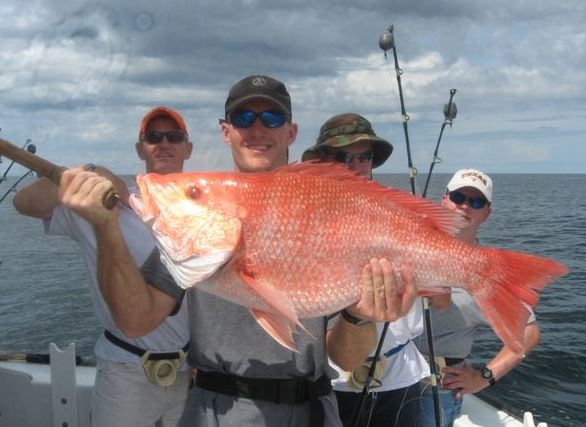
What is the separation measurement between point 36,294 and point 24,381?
1202cm

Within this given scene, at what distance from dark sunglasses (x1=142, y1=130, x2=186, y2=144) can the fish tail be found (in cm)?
297

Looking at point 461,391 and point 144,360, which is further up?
point 144,360

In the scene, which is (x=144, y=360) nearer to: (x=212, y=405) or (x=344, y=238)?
(x=212, y=405)

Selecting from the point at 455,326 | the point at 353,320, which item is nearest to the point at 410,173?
the point at 455,326

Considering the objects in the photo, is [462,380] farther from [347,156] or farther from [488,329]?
[488,329]

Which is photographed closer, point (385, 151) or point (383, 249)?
point (383, 249)

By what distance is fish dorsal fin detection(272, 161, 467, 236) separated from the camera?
2430 millimetres

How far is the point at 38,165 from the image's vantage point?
91.2 inches

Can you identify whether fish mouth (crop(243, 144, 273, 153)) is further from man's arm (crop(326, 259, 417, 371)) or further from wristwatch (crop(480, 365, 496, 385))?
wristwatch (crop(480, 365, 496, 385))

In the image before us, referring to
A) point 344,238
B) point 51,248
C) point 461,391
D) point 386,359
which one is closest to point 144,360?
point 386,359

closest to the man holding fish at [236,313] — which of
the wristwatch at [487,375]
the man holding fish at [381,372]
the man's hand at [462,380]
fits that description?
the man holding fish at [381,372]

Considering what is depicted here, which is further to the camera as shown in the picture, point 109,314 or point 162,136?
point 162,136

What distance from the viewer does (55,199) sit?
3.68 metres

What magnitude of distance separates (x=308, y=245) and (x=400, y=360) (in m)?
1.78
